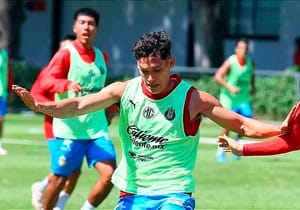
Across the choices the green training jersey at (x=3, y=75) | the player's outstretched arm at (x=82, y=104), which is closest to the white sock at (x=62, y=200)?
the player's outstretched arm at (x=82, y=104)

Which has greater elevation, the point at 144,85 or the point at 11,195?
the point at 144,85

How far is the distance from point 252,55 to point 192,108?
99.0ft

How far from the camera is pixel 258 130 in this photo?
8.60 meters

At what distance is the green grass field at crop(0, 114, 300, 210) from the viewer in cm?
1350

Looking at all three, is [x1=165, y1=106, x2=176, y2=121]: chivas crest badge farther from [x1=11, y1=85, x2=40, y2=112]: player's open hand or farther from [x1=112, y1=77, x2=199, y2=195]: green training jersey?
[x1=11, y1=85, x2=40, y2=112]: player's open hand

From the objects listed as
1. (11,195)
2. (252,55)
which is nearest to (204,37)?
(252,55)

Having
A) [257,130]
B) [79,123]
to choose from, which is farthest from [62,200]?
[257,130]

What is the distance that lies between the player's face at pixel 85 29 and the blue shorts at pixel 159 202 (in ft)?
12.2

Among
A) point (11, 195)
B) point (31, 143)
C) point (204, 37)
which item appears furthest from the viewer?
point (204, 37)

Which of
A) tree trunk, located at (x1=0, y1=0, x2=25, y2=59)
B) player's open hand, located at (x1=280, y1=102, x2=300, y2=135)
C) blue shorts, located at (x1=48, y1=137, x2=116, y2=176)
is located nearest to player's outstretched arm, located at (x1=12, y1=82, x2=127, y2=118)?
player's open hand, located at (x1=280, y1=102, x2=300, y2=135)

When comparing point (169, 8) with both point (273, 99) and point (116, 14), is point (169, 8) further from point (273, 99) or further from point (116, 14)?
point (273, 99)

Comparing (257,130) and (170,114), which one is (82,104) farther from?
(257,130)

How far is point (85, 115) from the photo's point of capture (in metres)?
11.9

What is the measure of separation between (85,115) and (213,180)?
4558mm
